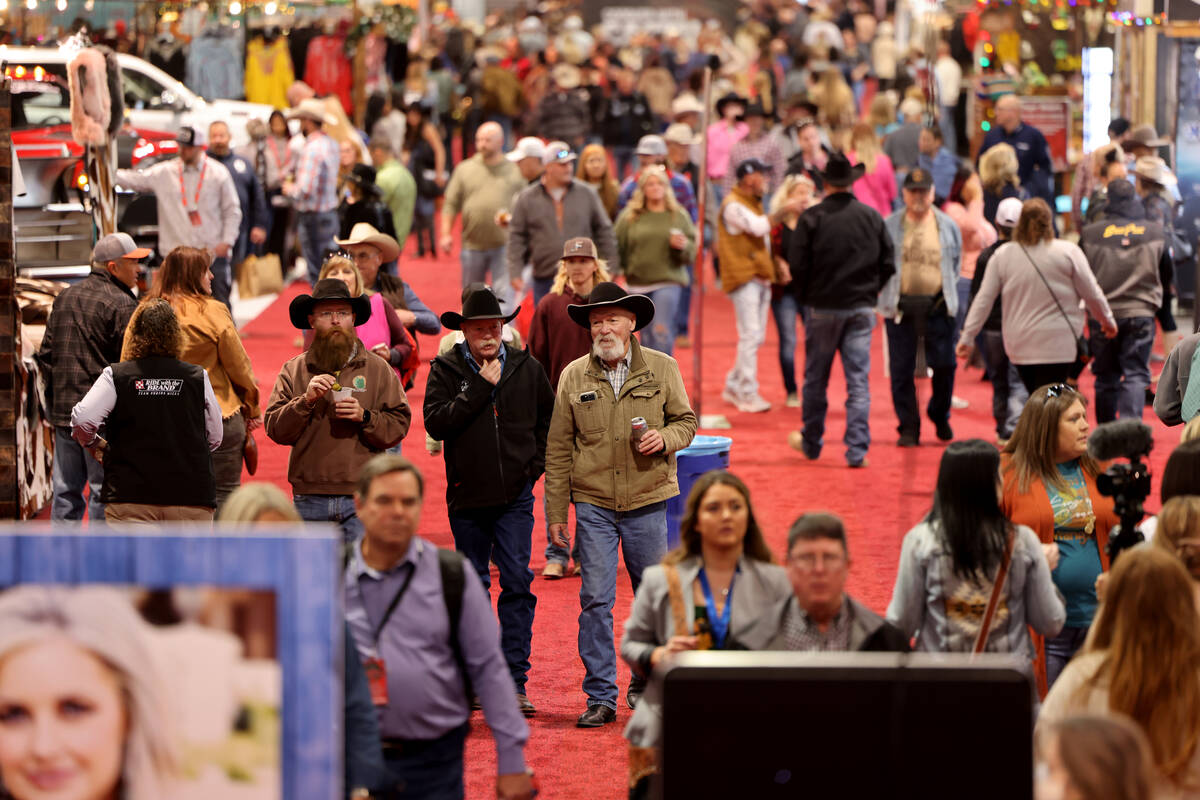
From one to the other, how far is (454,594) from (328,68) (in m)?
23.6

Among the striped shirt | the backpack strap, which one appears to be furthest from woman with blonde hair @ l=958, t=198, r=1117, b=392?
the striped shirt

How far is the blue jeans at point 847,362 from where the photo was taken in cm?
1268

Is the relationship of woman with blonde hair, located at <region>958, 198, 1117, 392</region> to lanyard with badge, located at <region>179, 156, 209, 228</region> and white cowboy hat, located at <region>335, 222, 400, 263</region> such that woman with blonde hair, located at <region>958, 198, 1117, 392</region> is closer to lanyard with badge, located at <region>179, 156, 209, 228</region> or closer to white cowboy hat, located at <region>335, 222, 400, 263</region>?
white cowboy hat, located at <region>335, 222, 400, 263</region>

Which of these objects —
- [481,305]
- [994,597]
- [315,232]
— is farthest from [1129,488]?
[315,232]

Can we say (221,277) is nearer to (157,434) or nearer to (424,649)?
(157,434)

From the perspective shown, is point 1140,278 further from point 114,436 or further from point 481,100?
point 481,100

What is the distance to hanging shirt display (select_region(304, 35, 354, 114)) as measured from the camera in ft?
90.8

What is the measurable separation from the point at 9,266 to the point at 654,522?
3.68 metres

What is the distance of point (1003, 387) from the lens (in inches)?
522

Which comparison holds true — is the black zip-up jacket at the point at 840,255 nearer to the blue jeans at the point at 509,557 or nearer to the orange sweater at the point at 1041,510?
the blue jeans at the point at 509,557

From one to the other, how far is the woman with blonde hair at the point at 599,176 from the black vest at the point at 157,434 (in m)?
6.43

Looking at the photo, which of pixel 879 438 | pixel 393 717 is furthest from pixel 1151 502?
pixel 393 717

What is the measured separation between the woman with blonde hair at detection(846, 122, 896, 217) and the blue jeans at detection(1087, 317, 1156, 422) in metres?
4.60

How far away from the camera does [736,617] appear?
5496mm
